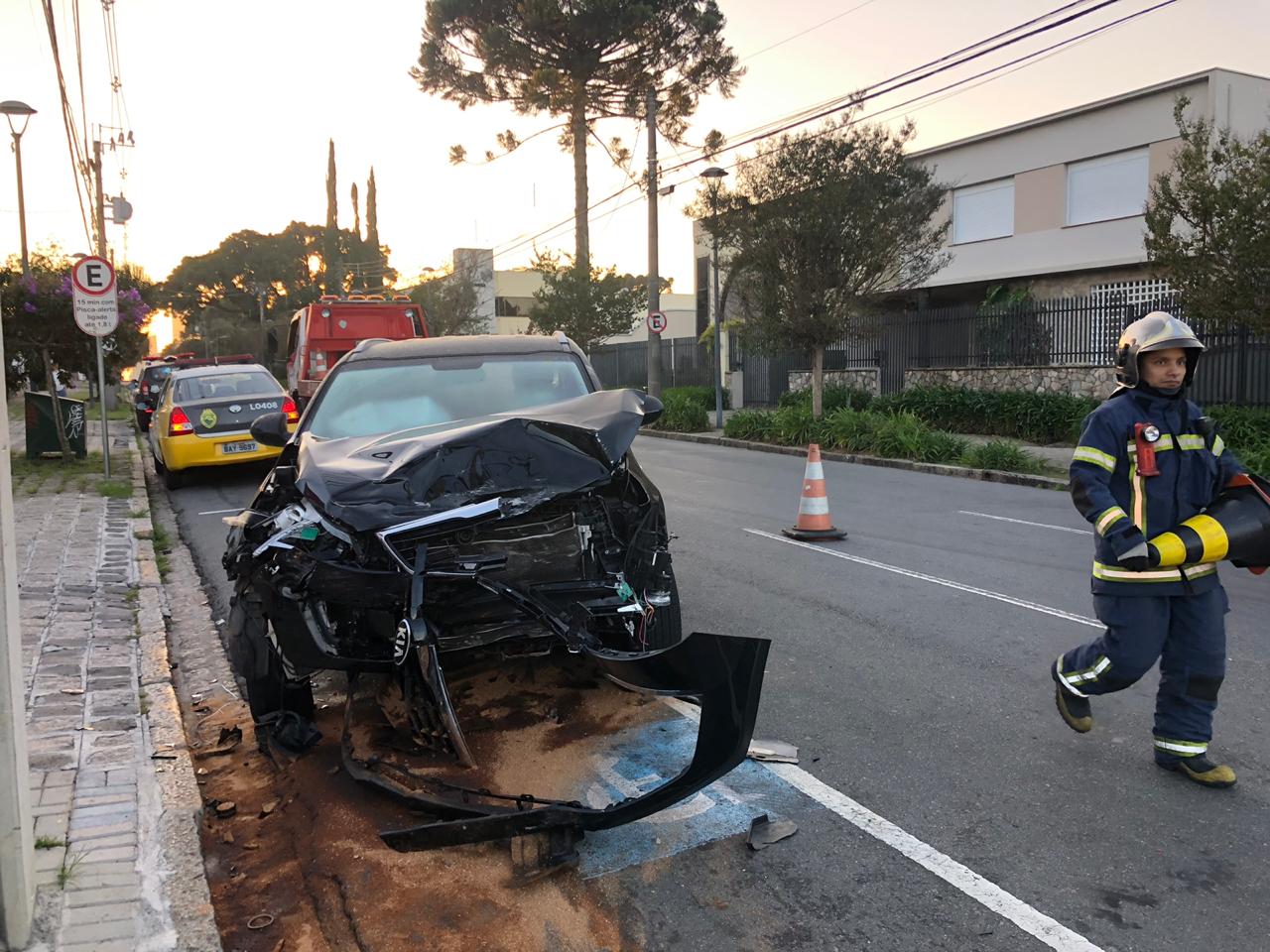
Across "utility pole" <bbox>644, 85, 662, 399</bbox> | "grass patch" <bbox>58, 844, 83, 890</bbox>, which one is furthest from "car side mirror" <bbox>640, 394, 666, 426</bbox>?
"utility pole" <bbox>644, 85, 662, 399</bbox>

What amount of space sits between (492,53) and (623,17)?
3.99 meters

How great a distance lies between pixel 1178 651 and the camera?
13.1 ft

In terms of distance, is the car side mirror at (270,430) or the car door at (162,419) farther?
the car door at (162,419)

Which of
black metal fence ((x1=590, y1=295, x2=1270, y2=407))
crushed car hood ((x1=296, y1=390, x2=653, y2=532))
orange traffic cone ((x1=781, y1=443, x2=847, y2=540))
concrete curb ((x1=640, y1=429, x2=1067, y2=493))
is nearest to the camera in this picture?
crushed car hood ((x1=296, y1=390, x2=653, y2=532))

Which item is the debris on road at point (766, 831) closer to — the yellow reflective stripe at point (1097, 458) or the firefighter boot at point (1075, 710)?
the firefighter boot at point (1075, 710)

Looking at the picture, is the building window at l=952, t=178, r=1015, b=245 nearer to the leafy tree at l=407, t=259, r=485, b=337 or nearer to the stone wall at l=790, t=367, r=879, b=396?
the stone wall at l=790, t=367, r=879, b=396

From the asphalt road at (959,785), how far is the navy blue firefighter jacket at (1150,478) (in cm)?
84

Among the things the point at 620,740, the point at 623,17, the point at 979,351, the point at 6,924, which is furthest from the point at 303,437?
the point at 623,17

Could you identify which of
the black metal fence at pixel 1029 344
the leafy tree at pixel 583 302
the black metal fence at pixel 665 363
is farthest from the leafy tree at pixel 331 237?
the black metal fence at pixel 1029 344

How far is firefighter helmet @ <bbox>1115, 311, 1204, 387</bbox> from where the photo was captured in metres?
3.88

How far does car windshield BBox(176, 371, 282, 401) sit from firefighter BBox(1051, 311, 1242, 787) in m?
11.3

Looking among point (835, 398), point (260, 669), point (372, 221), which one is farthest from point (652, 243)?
point (372, 221)

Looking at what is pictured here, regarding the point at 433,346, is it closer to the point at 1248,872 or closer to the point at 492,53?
the point at 1248,872

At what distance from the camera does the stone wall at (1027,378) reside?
744 inches
